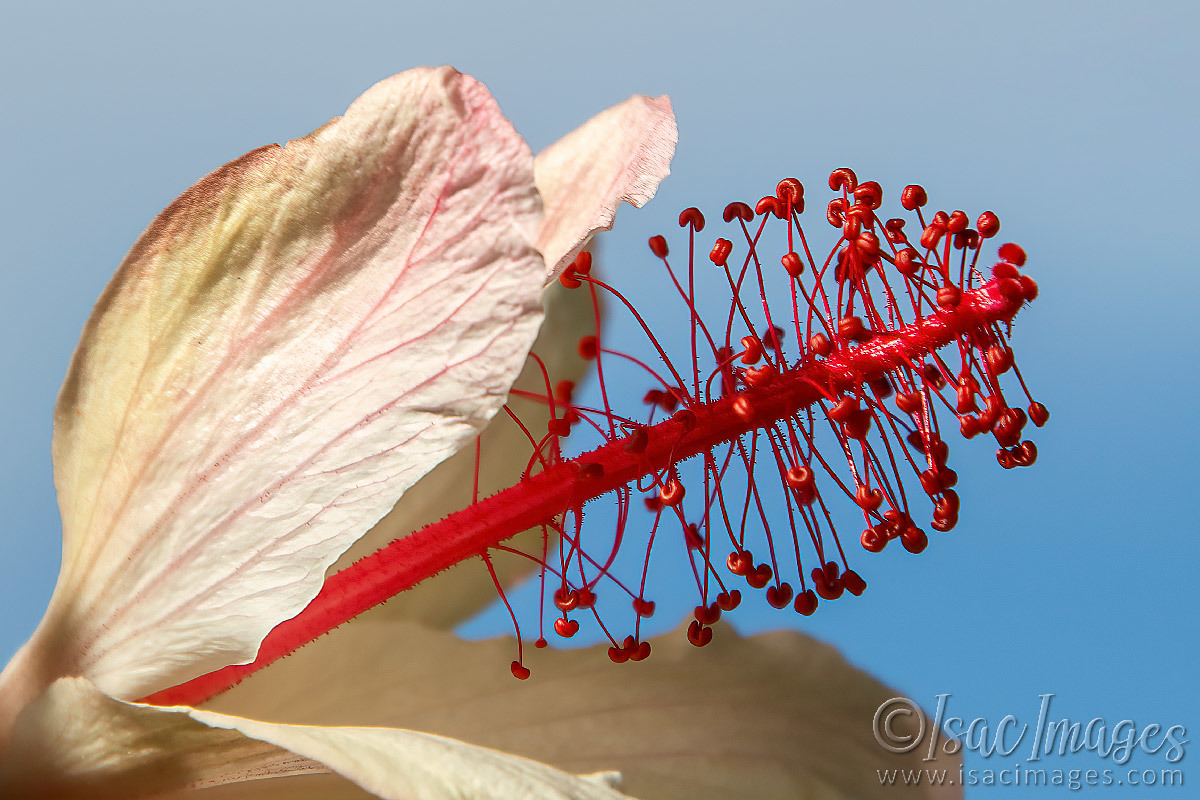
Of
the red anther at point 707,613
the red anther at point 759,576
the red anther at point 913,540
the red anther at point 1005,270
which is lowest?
the red anther at point 707,613

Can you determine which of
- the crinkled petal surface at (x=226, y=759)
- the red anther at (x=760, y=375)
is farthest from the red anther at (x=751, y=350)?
Answer: the crinkled petal surface at (x=226, y=759)

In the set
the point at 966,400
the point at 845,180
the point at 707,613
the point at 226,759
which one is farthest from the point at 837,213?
the point at 226,759

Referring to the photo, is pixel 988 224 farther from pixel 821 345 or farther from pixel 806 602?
pixel 806 602

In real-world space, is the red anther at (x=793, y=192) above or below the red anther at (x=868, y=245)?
above

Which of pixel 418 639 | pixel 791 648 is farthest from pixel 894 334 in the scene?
pixel 418 639

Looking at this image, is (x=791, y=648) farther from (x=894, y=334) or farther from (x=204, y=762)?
(x=204, y=762)

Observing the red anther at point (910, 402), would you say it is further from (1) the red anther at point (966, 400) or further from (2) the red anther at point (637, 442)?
(2) the red anther at point (637, 442)
